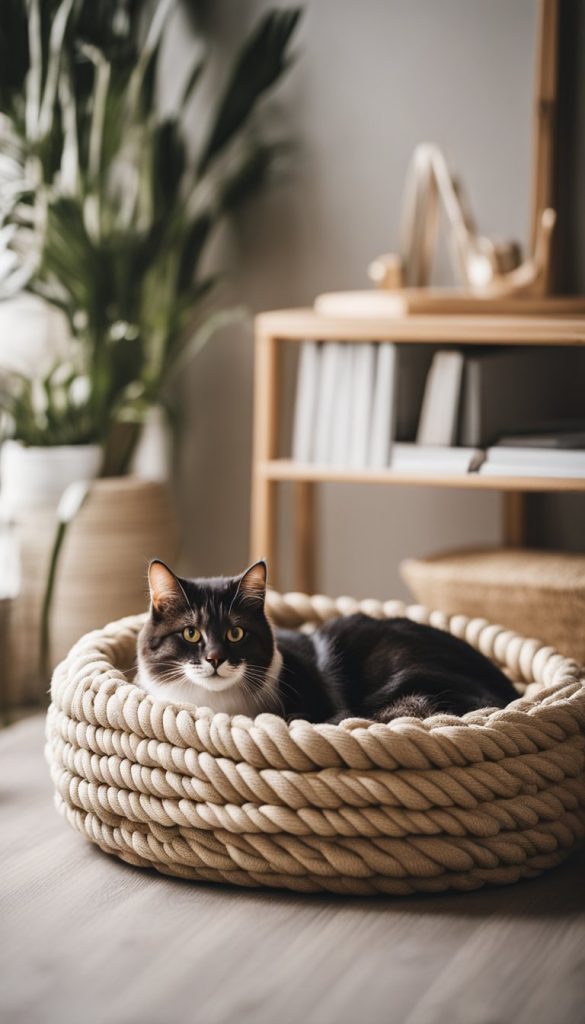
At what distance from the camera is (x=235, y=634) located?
56.7 inches

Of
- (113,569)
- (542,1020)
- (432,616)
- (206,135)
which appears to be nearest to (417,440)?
(432,616)

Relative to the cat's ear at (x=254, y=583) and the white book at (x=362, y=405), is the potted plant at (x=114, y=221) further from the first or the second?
the cat's ear at (x=254, y=583)

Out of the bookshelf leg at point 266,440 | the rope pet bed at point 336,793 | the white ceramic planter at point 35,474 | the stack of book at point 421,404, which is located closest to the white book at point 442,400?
the stack of book at point 421,404

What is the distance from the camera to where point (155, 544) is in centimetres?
239

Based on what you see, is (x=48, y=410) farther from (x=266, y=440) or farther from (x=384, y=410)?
(x=384, y=410)

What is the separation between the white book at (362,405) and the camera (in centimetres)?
215

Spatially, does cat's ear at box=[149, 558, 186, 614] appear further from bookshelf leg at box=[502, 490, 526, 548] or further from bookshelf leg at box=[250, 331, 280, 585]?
bookshelf leg at box=[502, 490, 526, 548]

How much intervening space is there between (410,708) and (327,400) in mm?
861

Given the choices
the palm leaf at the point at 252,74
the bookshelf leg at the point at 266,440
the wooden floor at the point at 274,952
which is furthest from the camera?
the palm leaf at the point at 252,74

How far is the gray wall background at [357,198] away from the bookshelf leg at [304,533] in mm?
152

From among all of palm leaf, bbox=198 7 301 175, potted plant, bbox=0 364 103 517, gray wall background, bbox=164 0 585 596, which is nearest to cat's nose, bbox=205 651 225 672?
potted plant, bbox=0 364 103 517

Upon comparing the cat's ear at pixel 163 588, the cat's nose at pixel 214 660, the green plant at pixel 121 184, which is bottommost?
the cat's nose at pixel 214 660

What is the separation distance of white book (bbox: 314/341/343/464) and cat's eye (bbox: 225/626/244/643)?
804 millimetres

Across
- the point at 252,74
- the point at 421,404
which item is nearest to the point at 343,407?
the point at 421,404
